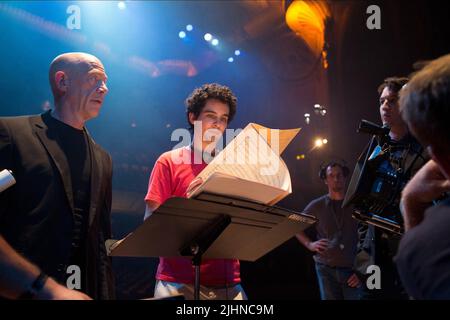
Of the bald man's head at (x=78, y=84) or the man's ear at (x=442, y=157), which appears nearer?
the man's ear at (x=442, y=157)

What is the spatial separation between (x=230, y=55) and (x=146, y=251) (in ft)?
15.5

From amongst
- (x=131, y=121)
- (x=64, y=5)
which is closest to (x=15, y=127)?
(x=64, y=5)

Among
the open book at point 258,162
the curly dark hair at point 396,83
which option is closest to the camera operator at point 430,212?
the open book at point 258,162

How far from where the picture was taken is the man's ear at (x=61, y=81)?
1922 millimetres

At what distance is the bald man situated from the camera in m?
1.52

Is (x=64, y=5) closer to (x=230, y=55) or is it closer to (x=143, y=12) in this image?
(x=143, y=12)

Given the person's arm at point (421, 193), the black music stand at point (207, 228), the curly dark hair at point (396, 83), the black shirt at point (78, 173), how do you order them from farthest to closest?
the curly dark hair at point (396, 83)
the black shirt at point (78, 173)
the black music stand at point (207, 228)
the person's arm at point (421, 193)

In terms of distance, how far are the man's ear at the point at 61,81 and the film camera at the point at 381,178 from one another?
5.37 ft

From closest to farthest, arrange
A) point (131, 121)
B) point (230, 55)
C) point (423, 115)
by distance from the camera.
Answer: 1. point (423, 115)
2. point (131, 121)
3. point (230, 55)

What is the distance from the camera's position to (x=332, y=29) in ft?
17.8

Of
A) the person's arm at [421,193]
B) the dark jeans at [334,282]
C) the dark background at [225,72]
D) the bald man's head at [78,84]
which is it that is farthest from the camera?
the dark background at [225,72]

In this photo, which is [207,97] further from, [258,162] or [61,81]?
[258,162]

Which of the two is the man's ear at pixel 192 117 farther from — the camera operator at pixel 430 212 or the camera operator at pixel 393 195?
the camera operator at pixel 430 212

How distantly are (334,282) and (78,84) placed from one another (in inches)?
124
